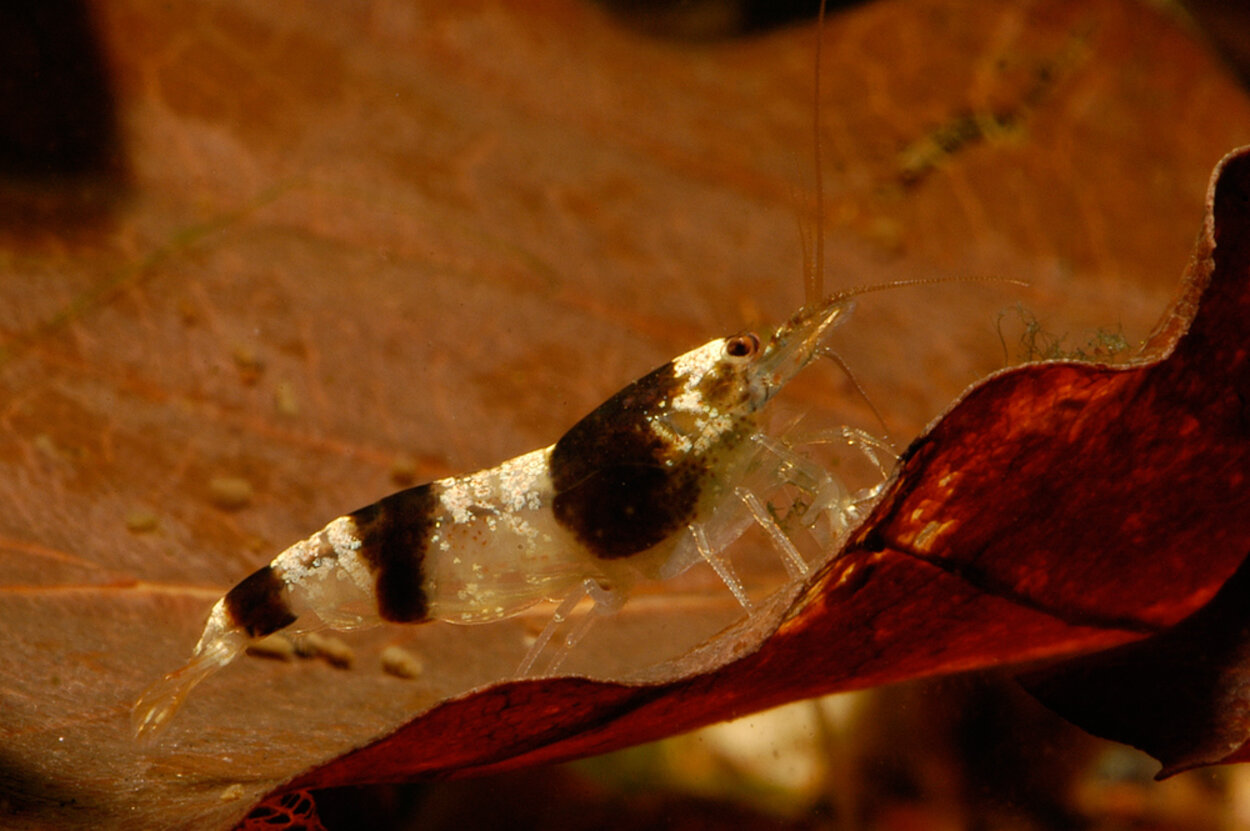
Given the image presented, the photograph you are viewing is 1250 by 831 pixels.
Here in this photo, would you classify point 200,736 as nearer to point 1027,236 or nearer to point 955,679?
point 955,679

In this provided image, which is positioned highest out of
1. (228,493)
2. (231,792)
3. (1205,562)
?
(228,493)

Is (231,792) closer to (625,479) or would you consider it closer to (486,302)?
(625,479)

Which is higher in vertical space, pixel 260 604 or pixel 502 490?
pixel 260 604

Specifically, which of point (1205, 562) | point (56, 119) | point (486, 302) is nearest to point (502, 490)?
point (486, 302)

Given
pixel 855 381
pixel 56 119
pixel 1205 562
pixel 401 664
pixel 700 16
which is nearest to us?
pixel 1205 562

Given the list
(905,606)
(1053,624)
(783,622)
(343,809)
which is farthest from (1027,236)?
(343,809)

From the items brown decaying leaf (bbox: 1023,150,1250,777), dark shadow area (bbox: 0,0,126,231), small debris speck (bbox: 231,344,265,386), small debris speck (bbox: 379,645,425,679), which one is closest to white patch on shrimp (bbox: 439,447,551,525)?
small debris speck (bbox: 379,645,425,679)

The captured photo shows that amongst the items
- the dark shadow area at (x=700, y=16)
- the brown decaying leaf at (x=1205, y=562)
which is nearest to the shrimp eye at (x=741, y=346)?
the brown decaying leaf at (x=1205, y=562)
